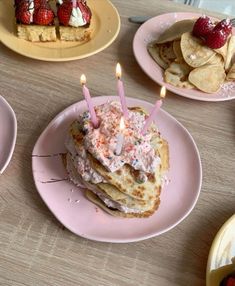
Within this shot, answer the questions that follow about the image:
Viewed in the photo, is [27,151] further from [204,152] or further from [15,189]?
[204,152]

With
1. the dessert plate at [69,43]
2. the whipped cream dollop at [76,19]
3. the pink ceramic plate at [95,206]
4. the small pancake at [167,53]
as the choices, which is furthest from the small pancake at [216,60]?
the whipped cream dollop at [76,19]

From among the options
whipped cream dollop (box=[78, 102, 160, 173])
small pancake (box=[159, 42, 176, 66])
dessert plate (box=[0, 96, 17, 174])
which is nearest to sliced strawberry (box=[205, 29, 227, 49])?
small pancake (box=[159, 42, 176, 66])

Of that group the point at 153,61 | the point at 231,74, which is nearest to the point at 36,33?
the point at 153,61

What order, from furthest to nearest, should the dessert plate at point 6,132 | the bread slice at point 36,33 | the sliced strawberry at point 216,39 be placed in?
the bread slice at point 36,33 < the sliced strawberry at point 216,39 < the dessert plate at point 6,132

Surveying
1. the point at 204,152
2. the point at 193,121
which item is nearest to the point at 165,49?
the point at 193,121

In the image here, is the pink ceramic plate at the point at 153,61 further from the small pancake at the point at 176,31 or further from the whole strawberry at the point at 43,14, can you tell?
the whole strawberry at the point at 43,14
